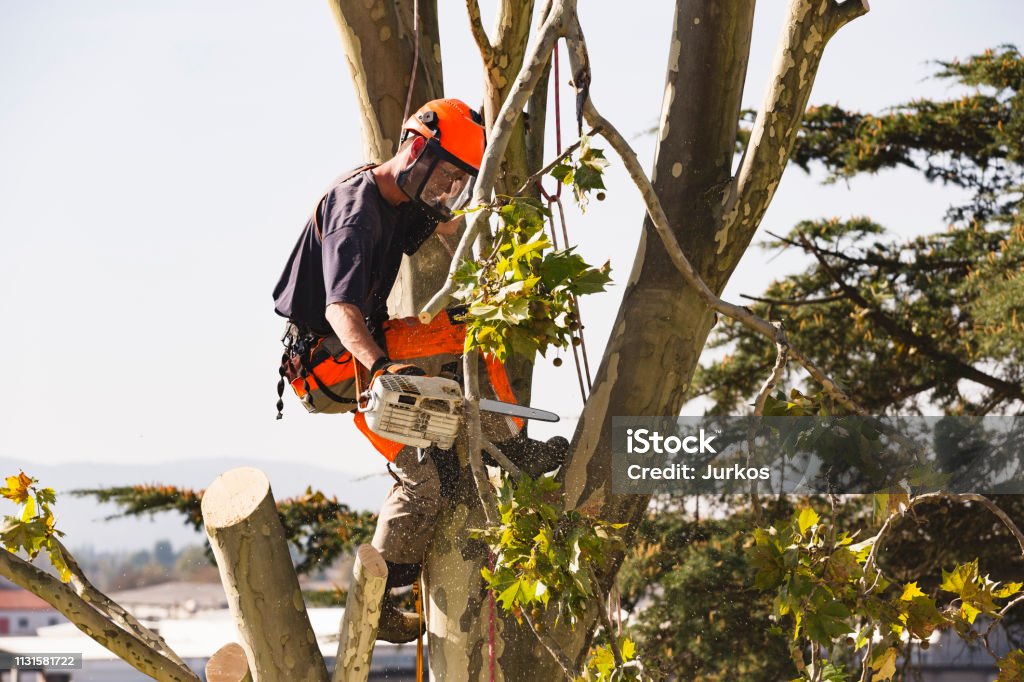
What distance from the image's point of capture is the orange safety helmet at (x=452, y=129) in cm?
289

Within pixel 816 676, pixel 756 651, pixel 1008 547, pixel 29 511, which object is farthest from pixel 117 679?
pixel 816 676

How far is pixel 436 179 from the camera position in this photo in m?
2.92

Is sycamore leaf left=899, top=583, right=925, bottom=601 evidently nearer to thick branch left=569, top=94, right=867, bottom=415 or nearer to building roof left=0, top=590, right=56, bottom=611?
thick branch left=569, top=94, right=867, bottom=415

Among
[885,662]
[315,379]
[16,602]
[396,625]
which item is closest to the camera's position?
[885,662]

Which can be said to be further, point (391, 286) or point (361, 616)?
point (391, 286)

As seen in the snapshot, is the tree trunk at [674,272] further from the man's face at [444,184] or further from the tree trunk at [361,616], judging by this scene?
the man's face at [444,184]

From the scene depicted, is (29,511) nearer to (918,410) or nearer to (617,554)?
(617,554)

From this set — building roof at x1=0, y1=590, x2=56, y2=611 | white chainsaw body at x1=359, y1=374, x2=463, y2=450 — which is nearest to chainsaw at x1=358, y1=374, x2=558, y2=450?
white chainsaw body at x1=359, y1=374, x2=463, y2=450

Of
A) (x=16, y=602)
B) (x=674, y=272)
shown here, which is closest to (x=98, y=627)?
(x=674, y=272)

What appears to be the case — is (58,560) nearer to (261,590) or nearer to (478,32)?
(261,590)

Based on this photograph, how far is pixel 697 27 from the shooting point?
9.65ft

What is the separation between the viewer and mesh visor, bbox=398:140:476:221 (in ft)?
9.41

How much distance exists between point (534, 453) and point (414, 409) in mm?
552

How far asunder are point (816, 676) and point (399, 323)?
130 cm
